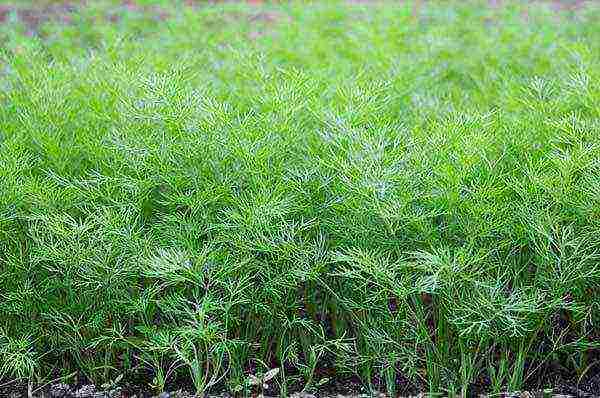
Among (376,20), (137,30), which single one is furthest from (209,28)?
(376,20)

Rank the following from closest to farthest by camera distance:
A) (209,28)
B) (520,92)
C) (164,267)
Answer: (164,267) < (520,92) < (209,28)

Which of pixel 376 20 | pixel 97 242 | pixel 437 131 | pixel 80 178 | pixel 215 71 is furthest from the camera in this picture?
pixel 376 20

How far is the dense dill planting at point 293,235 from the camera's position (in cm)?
295

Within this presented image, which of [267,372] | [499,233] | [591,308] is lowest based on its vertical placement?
[267,372]

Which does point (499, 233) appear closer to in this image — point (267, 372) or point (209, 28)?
point (267, 372)

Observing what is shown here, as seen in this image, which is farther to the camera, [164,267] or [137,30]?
[137,30]

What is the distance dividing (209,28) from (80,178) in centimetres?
267

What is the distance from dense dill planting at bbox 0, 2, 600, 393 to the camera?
2.95 metres

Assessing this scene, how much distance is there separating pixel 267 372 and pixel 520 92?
163 cm

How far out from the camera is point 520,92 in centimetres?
388

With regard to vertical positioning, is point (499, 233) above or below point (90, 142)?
below

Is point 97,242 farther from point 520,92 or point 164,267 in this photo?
point 520,92

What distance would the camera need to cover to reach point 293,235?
2.97 m

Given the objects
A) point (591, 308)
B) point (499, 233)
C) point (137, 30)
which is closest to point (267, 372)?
point (499, 233)
